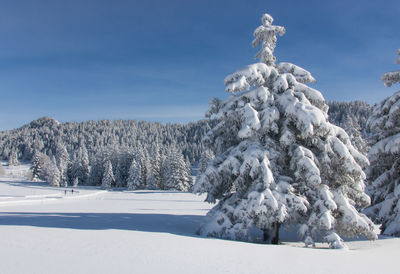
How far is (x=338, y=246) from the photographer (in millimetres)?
10805

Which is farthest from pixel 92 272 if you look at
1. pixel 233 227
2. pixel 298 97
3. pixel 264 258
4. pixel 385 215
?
pixel 385 215

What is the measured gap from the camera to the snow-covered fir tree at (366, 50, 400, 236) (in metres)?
14.3

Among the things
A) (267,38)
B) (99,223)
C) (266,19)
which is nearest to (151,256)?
(99,223)

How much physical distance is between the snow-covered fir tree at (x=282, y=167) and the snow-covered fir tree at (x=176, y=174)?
4975 centimetres

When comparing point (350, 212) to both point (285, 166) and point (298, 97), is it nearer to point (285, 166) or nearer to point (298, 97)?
point (285, 166)

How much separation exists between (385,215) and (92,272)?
14331mm

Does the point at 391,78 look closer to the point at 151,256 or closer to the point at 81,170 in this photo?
the point at 151,256

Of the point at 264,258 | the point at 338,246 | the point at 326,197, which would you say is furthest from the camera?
the point at 326,197

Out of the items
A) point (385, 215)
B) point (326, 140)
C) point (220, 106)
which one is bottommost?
point (385, 215)

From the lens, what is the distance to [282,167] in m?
13.1

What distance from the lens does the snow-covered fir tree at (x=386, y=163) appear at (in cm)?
1425

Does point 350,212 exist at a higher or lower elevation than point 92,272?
higher

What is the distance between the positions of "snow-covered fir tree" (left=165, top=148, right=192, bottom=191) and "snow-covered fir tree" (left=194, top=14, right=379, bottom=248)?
163 feet

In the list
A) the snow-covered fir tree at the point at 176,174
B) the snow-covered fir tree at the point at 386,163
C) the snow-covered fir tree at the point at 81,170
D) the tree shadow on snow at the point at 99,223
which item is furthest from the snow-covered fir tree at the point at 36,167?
the snow-covered fir tree at the point at 386,163
